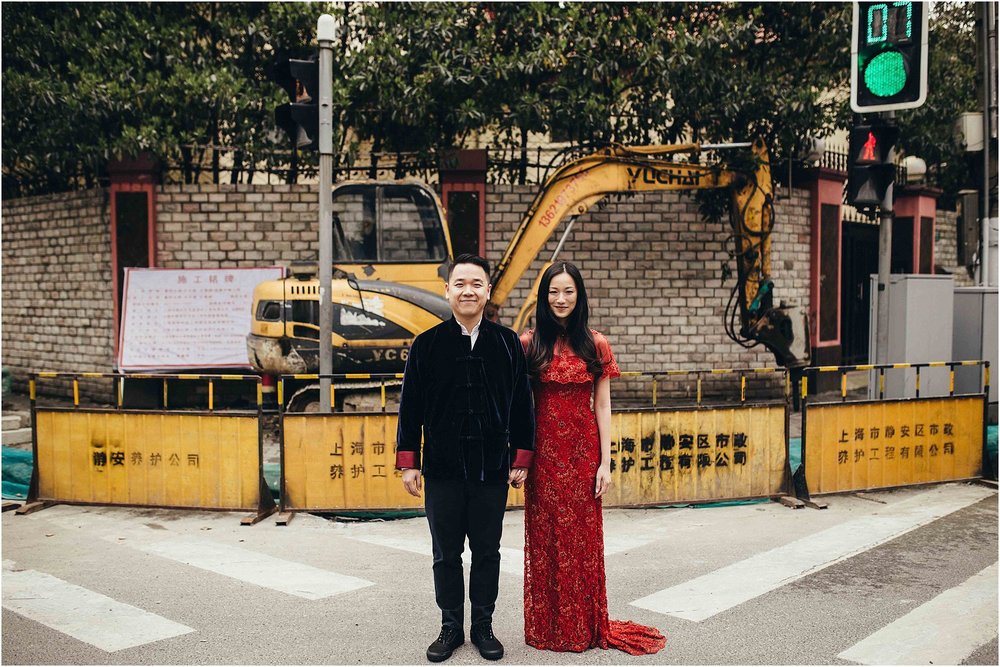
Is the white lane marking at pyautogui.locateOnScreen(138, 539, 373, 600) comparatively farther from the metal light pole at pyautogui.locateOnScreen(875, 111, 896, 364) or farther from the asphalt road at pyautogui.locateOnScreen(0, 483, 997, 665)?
the metal light pole at pyautogui.locateOnScreen(875, 111, 896, 364)

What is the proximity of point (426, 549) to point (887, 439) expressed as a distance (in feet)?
14.7

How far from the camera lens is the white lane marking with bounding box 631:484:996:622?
5.10 meters

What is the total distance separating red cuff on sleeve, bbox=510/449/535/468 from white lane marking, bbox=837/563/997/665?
185cm

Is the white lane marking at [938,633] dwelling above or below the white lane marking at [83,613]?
above

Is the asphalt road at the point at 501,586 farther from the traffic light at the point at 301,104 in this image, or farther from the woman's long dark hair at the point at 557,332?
the traffic light at the point at 301,104

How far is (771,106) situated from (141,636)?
11.0 meters

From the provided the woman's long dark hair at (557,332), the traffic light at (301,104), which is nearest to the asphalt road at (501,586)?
the woman's long dark hair at (557,332)

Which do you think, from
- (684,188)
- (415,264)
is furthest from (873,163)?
(415,264)

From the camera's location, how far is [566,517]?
431cm

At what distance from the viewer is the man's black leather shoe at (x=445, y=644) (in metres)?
4.24

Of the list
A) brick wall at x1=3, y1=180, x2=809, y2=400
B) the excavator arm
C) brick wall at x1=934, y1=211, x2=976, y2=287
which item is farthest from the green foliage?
brick wall at x1=934, y1=211, x2=976, y2=287

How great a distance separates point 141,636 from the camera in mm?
4590

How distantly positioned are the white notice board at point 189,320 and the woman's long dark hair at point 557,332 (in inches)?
360

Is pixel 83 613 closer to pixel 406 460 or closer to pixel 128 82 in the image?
pixel 406 460
